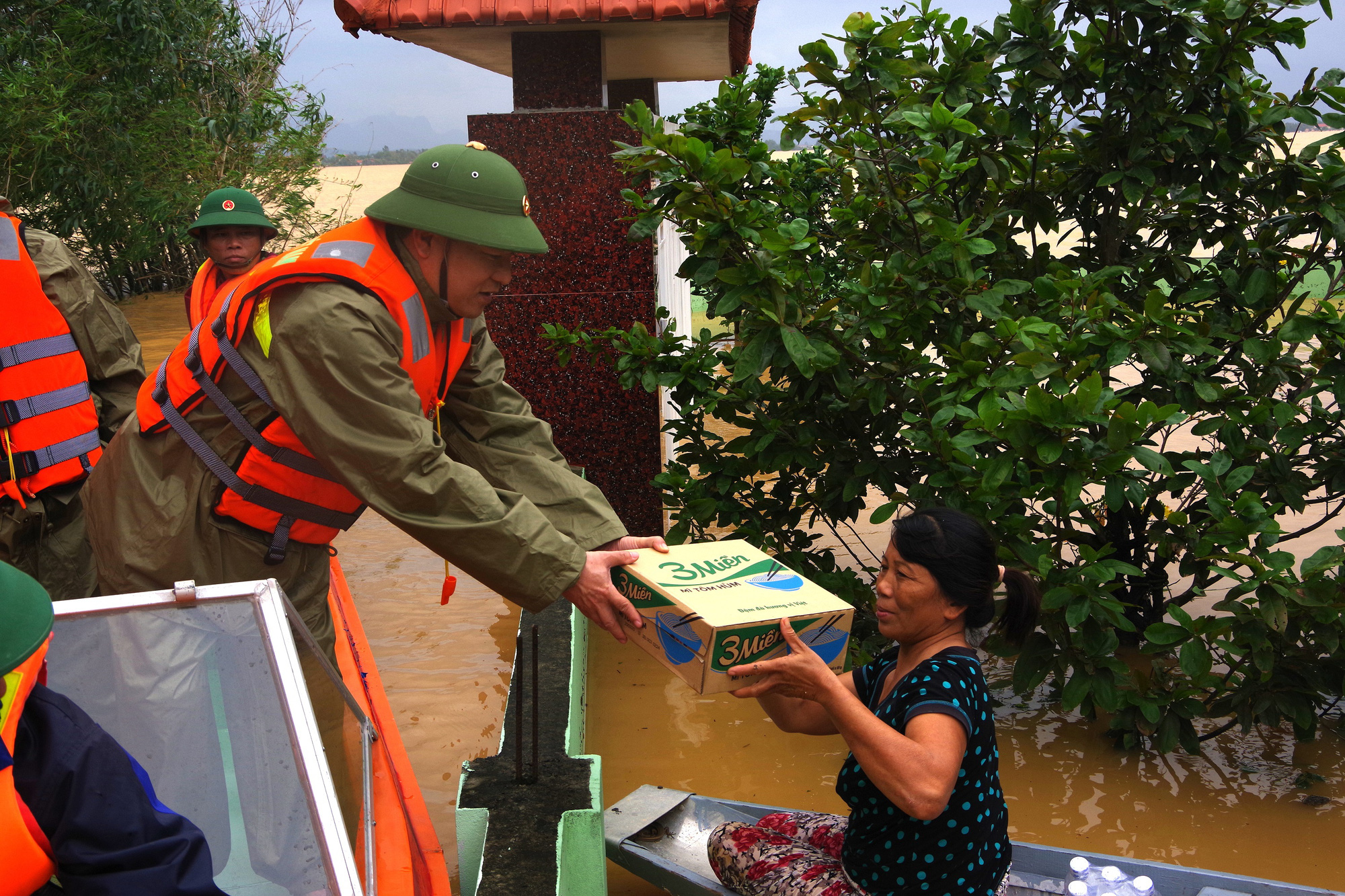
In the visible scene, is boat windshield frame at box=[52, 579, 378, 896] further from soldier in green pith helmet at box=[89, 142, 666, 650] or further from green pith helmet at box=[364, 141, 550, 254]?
green pith helmet at box=[364, 141, 550, 254]

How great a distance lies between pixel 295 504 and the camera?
2598 millimetres

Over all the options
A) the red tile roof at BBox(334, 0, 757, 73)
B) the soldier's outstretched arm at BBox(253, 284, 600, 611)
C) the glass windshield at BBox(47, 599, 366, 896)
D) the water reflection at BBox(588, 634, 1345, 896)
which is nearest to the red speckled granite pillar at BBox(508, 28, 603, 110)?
the red tile roof at BBox(334, 0, 757, 73)

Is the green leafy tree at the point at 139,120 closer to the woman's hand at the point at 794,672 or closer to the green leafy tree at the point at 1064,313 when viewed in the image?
the green leafy tree at the point at 1064,313

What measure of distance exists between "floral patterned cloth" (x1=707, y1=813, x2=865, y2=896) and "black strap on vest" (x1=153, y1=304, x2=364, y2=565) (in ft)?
4.60

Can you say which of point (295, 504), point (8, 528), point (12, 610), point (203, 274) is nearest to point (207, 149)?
point (203, 274)

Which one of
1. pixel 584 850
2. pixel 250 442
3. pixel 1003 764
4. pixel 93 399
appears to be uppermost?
pixel 250 442

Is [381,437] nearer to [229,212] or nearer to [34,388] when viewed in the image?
[34,388]

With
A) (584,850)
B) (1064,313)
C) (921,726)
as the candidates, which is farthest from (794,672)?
(1064,313)

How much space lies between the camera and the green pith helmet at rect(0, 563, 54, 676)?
1387 millimetres

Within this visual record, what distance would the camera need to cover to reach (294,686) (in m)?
2.12

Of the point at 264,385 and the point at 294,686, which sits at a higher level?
the point at 264,385

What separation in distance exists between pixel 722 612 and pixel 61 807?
1.26m

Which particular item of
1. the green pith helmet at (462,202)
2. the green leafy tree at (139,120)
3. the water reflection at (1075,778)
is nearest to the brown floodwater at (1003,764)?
the water reflection at (1075,778)

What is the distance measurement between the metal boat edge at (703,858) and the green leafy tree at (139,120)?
10.7m
